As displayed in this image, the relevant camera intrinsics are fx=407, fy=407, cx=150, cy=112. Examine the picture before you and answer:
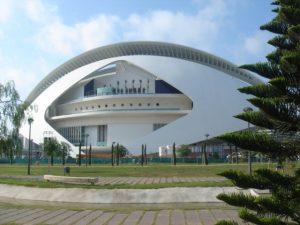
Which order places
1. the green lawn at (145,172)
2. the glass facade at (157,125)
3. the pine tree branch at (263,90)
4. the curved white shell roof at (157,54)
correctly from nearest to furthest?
1. the pine tree branch at (263,90)
2. the green lawn at (145,172)
3. the glass facade at (157,125)
4. the curved white shell roof at (157,54)

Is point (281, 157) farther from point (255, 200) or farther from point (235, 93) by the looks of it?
point (235, 93)

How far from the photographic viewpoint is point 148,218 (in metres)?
10.9

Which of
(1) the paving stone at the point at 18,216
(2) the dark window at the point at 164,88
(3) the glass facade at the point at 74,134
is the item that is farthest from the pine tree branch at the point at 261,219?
(3) the glass facade at the point at 74,134

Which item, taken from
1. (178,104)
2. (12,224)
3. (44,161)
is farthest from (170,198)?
(178,104)

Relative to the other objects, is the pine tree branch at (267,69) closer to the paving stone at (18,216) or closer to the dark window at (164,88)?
the paving stone at (18,216)

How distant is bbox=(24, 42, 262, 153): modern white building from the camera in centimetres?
6781

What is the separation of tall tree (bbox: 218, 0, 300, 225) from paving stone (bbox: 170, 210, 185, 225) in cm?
461

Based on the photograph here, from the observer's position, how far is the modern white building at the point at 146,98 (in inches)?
2670

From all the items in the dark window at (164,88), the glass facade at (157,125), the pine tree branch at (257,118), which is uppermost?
the dark window at (164,88)

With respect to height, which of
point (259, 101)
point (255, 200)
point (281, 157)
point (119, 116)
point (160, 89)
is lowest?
point (255, 200)

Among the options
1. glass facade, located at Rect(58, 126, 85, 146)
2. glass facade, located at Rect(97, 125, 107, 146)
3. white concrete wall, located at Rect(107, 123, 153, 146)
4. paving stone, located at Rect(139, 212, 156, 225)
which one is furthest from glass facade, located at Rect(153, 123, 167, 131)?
paving stone, located at Rect(139, 212, 156, 225)

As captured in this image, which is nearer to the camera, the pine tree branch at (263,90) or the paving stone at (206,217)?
the pine tree branch at (263,90)

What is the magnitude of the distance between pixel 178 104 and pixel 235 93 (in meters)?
9.92

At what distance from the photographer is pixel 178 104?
70.8 m
